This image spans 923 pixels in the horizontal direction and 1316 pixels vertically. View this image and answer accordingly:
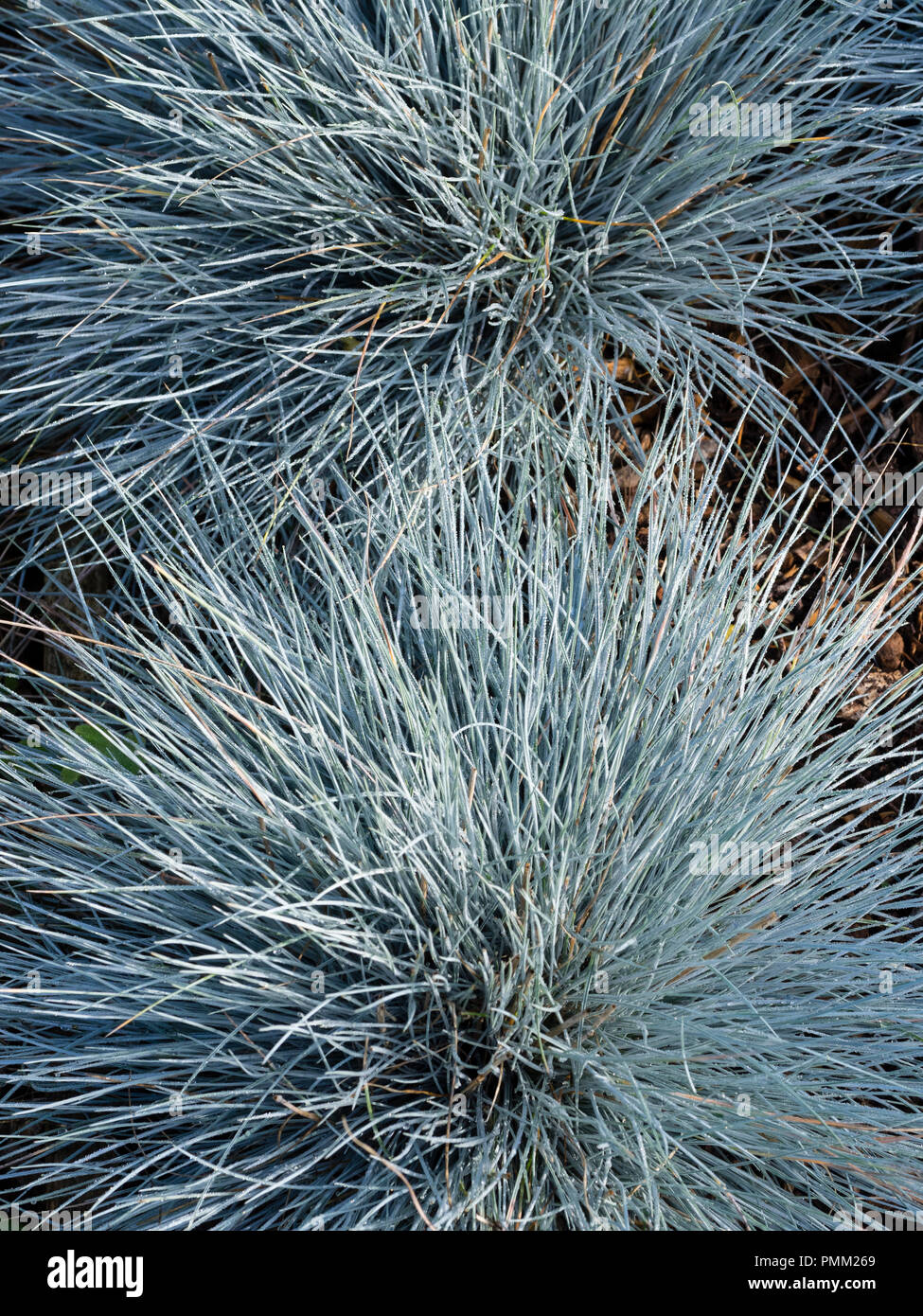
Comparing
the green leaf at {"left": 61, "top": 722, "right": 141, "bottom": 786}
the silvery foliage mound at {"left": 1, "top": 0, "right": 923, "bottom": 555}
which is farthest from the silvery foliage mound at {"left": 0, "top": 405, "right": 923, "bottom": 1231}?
the silvery foliage mound at {"left": 1, "top": 0, "right": 923, "bottom": 555}

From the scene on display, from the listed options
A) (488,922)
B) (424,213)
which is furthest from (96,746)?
(424,213)

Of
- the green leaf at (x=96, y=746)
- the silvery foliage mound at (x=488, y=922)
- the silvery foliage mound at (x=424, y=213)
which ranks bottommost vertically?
the silvery foliage mound at (x=488, y=922)

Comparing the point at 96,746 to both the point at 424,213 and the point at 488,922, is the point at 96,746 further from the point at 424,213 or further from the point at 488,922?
the point at 424,213

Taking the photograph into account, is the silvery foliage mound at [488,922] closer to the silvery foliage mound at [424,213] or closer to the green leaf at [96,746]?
the green leaf at [96,746]

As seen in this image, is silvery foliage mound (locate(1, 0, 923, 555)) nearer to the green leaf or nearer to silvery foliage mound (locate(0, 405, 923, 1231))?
silvery foliage mound (locate(0, 405, 923, 1231))

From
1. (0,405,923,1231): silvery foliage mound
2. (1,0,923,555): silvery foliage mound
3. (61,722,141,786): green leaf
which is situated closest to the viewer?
(0,405,923,1231): silvery foliage mound

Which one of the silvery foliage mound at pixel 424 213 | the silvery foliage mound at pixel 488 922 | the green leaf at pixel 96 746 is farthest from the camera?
the green leaf at pixel 96 746

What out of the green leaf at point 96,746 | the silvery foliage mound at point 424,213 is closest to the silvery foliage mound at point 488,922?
the green leaf at point 96,746
